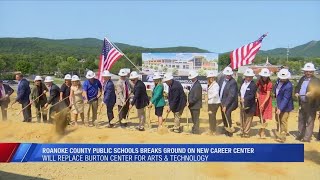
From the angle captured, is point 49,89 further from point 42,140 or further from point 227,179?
point 227,179

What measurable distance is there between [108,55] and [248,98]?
641 cm

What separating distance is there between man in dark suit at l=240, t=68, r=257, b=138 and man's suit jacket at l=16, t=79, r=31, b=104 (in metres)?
5.62

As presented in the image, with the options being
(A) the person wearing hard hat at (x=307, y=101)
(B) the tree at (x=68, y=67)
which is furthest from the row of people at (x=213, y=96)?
(B) the tree at (x=68, y=67)

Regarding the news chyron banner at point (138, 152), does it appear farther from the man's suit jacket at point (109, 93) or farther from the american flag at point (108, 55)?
the american flag at point (108, 55)

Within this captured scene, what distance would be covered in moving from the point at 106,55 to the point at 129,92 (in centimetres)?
401

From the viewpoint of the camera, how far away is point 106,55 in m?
13.9

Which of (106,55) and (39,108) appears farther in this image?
(106,55)

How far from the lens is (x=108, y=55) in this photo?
45.3 feet

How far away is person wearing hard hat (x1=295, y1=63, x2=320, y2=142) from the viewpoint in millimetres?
8391

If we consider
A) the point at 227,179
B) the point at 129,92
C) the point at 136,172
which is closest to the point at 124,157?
the point at 136,172

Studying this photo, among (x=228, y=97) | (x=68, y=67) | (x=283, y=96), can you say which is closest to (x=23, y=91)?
(x=228, y=97)

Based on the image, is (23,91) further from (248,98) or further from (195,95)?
(248,98)

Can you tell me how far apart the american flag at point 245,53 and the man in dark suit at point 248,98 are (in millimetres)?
2921

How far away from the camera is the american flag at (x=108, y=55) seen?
13.6 m
